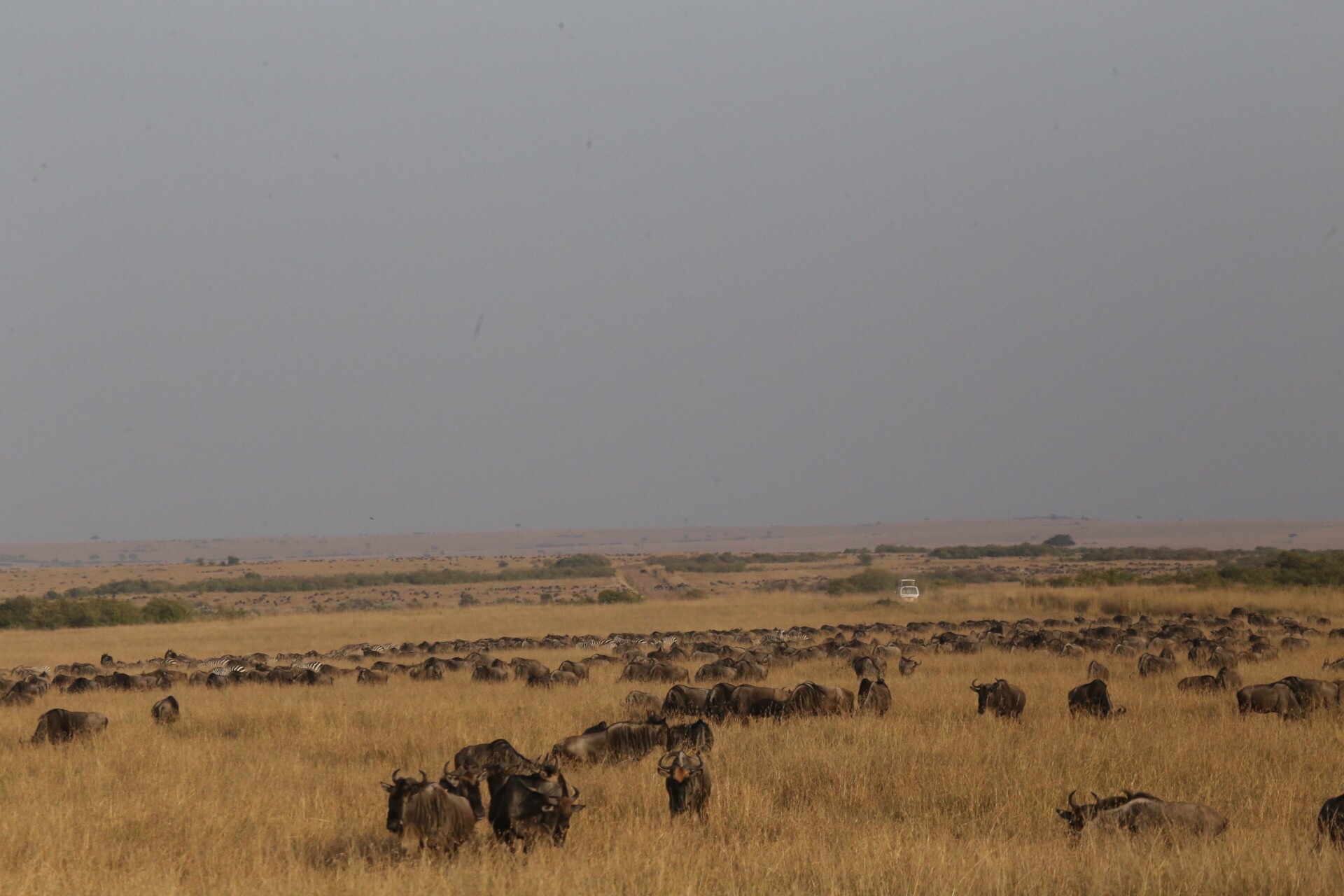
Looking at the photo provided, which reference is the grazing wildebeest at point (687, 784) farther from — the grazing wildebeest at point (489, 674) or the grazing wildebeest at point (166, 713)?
the grazing wildebeest at point (489, 674)

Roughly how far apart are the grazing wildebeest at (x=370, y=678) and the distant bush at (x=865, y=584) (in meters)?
39.3

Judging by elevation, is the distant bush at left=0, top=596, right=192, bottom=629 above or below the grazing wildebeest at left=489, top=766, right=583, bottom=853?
below

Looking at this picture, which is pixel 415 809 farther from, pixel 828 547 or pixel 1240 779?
pixel 828 547

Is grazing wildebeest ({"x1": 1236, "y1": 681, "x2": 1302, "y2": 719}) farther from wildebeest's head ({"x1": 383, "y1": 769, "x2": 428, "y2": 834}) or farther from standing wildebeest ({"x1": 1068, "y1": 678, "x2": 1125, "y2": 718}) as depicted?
wildebeest's head ({"x1": 383, "y1": 769, "x2": 428, "y2": 834})

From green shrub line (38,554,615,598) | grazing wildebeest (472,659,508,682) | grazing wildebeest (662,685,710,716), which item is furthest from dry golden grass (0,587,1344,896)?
green shrub line (38,554,615,598)

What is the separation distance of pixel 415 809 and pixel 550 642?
946 inches

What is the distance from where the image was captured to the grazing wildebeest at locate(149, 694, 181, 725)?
53.1 feet

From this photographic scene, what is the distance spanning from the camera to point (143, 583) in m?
93.4

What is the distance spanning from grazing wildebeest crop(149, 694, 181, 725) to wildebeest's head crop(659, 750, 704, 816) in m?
9.84

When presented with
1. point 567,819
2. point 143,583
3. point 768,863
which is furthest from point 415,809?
point 143,583

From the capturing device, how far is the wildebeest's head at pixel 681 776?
912 centimetres

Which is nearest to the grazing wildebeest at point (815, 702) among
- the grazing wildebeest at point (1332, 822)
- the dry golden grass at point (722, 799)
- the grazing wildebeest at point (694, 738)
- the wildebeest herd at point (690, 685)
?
the wildebeest herd at point (690, 685)

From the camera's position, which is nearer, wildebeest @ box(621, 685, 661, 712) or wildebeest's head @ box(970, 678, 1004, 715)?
wildebeest's head @ box(970, 678, 1004, 715)

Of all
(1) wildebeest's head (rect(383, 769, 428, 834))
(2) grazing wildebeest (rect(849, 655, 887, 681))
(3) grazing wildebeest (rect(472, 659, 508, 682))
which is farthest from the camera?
(3) grazing wildebeest (rect(472, 659, 508, 682))
